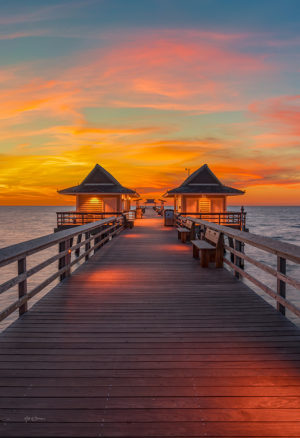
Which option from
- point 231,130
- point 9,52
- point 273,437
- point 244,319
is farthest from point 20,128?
point 273,437

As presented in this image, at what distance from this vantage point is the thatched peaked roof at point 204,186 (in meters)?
27.7

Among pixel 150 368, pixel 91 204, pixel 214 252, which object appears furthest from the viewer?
pixel 91 204

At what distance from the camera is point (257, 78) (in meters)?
16.6

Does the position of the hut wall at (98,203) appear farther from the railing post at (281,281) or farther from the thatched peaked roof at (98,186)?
the railing post at (281,281)

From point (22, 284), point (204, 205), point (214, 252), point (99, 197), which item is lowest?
point (214, 252)

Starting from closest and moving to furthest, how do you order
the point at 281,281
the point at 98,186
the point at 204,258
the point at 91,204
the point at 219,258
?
the point at 281,281
the point at 219,258
the point at 204,258
the point at 98,186
the point at 91,204

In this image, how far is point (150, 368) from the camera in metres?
2.93

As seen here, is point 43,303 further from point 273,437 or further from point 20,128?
A: point 20,128

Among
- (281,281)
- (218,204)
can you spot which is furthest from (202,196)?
(281,281)

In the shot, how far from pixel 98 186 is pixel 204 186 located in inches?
449

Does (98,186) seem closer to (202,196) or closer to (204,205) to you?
(202,196)

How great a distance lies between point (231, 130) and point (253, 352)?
3209cm

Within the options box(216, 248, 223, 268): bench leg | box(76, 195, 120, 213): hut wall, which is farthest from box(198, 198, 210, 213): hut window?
box(216, 248, 223, 268): bench leg

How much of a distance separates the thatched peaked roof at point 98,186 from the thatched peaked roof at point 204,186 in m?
5.39
